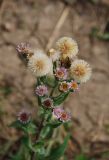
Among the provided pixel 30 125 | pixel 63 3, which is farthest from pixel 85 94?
pixel 30 125

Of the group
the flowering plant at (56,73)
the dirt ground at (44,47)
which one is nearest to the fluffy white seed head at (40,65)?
the flowering plant at (56,73)

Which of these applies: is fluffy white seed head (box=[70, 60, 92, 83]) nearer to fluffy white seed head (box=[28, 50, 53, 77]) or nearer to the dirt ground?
fluffy white seed head (box=[28, 50, 53, 77])

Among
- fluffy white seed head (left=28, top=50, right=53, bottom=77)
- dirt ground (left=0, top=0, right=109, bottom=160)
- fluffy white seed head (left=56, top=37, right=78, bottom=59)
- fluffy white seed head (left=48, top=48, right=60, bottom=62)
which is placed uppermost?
dirt ground (left=0, top=0, right=109, bottom=160)

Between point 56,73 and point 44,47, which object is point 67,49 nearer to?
point 56,73

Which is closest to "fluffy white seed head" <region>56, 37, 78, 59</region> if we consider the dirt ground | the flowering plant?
the flowering plant

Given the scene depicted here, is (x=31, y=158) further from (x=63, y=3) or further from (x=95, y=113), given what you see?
(x=63, y=3)

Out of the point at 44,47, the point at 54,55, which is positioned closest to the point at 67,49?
the point at 54,55

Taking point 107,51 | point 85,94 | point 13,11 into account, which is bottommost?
point 85,94
